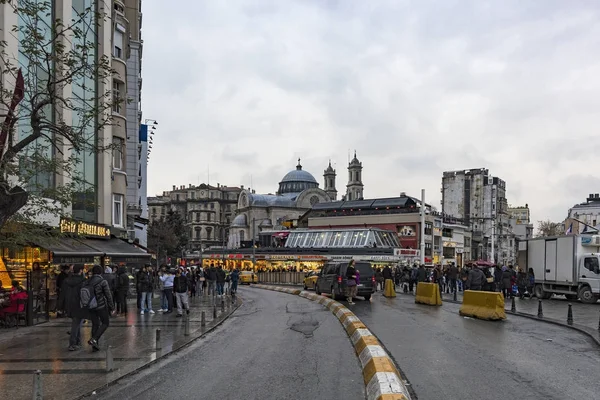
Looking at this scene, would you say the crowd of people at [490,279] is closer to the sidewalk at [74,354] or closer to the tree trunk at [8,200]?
the sidewalk at [74,354]

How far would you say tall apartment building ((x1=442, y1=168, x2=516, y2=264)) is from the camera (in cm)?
10544

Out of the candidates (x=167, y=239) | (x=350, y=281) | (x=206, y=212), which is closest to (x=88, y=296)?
(x=350, y=281)

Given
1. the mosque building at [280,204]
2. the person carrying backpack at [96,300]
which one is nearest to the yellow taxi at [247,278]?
the person carrying backpack at [96,300]

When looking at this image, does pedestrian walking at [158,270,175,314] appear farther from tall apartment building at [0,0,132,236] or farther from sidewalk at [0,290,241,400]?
tall apartment building at [0,0,132,236]

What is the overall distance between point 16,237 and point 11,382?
14.9 ft

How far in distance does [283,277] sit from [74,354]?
40355mm

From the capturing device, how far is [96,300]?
1170 cm

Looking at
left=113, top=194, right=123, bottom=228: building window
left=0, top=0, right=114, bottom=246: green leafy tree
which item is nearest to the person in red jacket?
left=0, top=0, right=114, bottom=246: green leafy tree

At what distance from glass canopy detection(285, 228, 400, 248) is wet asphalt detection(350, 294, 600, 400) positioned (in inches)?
1758

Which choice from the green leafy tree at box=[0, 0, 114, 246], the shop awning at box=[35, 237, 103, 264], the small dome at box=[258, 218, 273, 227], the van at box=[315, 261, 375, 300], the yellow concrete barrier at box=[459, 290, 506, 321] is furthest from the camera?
the small dome at box=[258, 218, 273, 227]

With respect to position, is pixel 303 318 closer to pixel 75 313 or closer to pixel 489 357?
pixel 75 313

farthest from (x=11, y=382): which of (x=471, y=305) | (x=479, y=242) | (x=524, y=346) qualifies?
(x=479, y=242)

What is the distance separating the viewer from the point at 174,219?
3777 inches

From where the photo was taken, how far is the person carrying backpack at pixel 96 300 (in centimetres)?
1165
